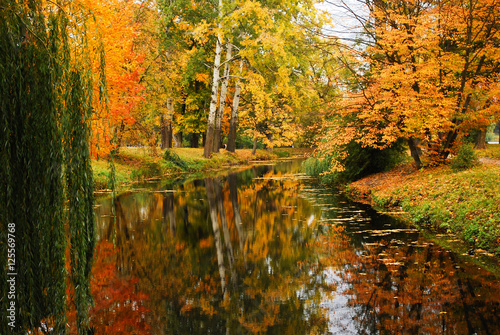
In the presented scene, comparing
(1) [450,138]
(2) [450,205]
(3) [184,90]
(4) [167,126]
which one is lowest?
(2) [450,205]

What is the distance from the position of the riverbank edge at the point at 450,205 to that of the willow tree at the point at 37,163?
639cm

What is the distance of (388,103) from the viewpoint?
1331cm

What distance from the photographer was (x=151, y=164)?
22.9 m

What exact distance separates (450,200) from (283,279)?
606 centimetres

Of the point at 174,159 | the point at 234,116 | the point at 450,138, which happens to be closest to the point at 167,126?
the point at 174,159

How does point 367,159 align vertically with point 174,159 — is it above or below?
above

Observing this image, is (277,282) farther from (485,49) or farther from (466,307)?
(485,49)

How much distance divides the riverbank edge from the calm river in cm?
55

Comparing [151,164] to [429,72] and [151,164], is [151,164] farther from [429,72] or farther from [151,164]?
[429,72]

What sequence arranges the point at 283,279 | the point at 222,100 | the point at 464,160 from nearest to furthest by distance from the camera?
the point at 283,279 → the point at 464,160 → the point at 222,100

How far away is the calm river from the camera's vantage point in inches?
191

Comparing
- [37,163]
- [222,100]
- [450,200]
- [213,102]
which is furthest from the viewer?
[222,100]

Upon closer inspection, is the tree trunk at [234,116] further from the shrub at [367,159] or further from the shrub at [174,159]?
the shrub at [367,159]

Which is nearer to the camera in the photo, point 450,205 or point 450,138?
point 450,205
